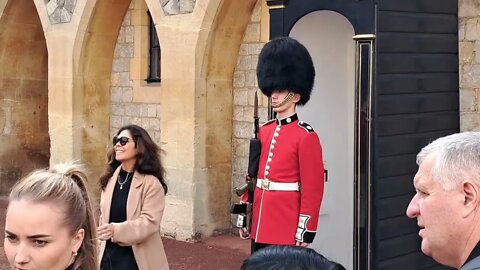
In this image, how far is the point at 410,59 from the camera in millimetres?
4445

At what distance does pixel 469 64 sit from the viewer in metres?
5.32

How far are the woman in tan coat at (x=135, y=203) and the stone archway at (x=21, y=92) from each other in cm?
649

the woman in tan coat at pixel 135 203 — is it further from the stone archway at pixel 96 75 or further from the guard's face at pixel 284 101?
the stone archway at pixel 96 75

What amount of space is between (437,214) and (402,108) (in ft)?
8.79

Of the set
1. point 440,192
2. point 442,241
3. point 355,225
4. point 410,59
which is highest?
point 410,59

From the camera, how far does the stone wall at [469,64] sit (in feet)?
17.4

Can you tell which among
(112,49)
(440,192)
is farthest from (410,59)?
(112,49)

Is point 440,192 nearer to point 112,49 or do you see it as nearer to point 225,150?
point 225,150

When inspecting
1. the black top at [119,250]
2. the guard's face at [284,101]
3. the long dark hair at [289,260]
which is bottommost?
the black top at [119,250]

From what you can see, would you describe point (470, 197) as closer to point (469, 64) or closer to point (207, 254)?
point (469, 64)

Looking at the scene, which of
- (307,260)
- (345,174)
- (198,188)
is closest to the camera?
(307,260)

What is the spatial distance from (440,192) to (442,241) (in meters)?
0.12

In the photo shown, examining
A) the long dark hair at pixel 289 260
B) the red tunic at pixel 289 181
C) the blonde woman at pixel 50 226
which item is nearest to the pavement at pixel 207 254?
the red tunic at pixel 289 181

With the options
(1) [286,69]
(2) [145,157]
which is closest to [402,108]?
(1) [286,69]
